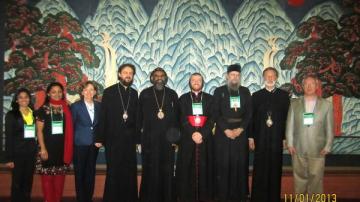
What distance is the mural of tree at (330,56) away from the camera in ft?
19.0

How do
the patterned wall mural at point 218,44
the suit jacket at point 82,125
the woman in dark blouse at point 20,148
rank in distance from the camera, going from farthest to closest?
the patterned wall mural at point 218,44, the suit jacket at point 82,125, the woman in dark blouse at point 20,148

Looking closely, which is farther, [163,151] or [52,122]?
[163,151]

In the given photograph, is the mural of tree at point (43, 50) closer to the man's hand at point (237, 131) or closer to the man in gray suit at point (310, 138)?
the man's hand at point (237, 131)

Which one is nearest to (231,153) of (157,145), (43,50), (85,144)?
(157,145)

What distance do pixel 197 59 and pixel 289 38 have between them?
5.44 feet

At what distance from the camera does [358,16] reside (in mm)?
5844

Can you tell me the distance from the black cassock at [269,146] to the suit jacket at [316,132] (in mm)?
232

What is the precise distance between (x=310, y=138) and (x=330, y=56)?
2.19m

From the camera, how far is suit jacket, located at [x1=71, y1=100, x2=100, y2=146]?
430 centimetres

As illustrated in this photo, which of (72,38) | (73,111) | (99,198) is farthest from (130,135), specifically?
(72,38)

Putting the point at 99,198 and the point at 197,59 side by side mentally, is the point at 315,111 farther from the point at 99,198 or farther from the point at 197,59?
the point at 99,198

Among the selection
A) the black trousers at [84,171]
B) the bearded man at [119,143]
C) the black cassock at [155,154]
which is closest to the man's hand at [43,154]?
the black trousers at [84,171]

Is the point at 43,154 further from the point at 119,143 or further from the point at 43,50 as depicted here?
Result: the point at 43,50

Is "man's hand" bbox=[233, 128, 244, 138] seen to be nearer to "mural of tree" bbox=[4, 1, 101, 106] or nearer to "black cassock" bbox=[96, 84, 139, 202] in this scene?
"black cassock" bbox=[96, 84, 139, 202]
